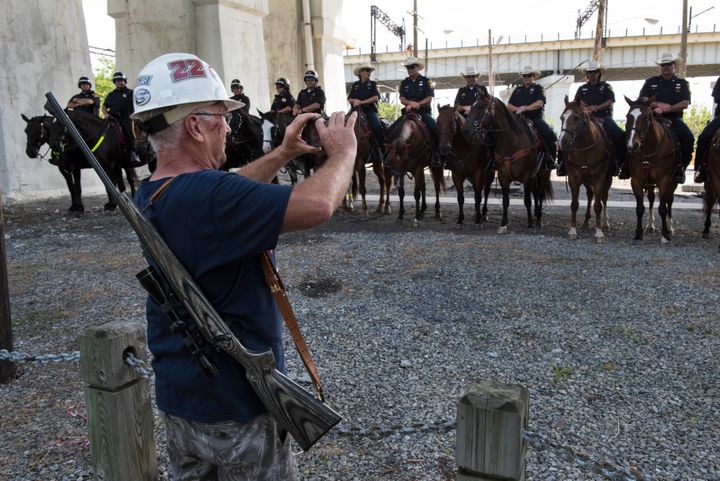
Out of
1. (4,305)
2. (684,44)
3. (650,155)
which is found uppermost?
(684,44)

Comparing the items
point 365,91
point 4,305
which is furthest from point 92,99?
point 4,305

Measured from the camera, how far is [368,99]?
12.5m

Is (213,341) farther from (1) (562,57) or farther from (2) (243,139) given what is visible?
(1) (562,57)

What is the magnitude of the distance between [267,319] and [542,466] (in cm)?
218

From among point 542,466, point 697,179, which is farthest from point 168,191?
point 697,179

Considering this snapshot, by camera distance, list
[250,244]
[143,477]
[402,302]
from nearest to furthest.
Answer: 1. [250,244]
2. [143,477]
3. [402,302]

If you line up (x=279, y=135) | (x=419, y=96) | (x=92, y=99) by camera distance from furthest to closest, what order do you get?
1. (x=92, y=99)
2. (x=279, y=135)
3. (x=419, y=96)

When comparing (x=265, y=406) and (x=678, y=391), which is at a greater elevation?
(x=265, y=406)

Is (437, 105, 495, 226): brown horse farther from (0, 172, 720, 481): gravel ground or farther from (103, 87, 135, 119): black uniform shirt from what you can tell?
(103, 87, 135, 119): black uniform shirt

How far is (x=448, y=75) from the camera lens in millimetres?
46938

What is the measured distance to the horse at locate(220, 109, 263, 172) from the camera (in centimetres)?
1338

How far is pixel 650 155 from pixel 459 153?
347 cm

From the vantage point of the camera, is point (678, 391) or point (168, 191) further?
point (678, 391)

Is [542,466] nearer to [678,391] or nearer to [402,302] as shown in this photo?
[678,391]
